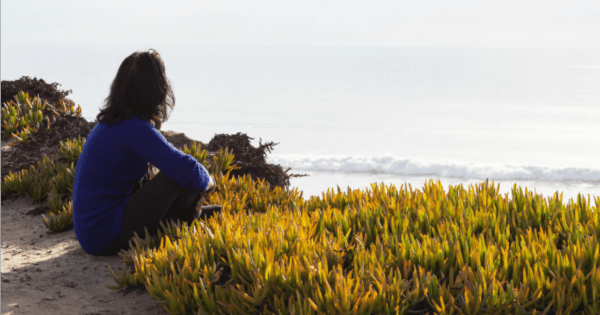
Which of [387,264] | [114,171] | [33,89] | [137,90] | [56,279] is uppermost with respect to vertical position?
[33,89]

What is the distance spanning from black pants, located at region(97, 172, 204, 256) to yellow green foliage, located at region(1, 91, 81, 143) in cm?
455

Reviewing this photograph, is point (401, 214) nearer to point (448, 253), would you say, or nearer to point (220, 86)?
point (448, 253)

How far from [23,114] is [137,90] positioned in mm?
5923

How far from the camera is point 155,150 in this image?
3521 mm

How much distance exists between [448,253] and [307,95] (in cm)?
3521

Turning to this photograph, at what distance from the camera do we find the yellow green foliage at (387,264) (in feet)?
8.07

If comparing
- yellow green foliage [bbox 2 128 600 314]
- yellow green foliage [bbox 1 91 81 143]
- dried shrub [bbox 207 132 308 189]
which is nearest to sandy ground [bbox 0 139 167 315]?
yellow green foliage [bbox 2 128 600 314]

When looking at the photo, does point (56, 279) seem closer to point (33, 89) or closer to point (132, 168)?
point (132, 168)

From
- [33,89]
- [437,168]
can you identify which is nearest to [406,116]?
[437,168]

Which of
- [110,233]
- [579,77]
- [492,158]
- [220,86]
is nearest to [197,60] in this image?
[220,86]

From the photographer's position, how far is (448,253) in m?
2.86

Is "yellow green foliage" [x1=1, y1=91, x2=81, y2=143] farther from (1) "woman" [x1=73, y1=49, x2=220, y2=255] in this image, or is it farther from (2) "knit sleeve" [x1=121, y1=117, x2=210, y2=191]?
(2) "knit sleeve" [x1=121, y1=117, x2=210, y2=191]

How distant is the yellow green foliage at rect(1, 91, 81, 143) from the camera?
762 cm

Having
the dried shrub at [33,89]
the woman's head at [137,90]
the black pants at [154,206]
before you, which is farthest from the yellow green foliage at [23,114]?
the woman's head at [137,90]
